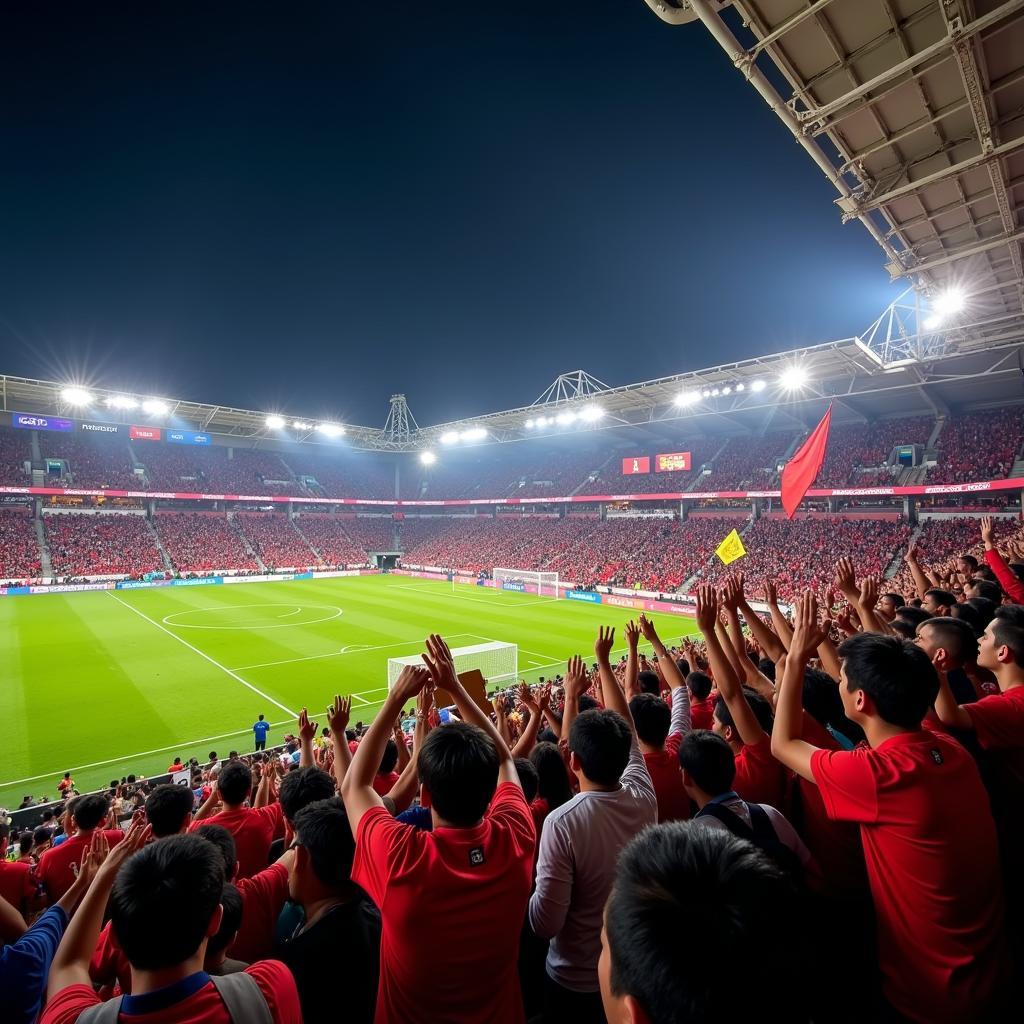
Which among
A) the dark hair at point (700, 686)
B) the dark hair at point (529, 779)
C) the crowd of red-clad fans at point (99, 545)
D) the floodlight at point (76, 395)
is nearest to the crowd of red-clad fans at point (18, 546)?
the crowd of red-clad fans at point (99, 545)

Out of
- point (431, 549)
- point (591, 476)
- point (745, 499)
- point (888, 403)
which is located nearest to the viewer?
point (888, 403)

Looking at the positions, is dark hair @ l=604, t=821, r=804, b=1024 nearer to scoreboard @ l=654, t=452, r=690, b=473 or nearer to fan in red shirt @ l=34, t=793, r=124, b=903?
fan in red shirt @ l=34, t=793, r=124, b=903

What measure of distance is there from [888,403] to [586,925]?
42.7 m

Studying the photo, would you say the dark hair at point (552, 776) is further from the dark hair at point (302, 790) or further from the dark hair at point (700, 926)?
the dark hair at point (700, 926)

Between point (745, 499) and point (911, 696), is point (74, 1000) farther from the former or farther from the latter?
point (745, 499)

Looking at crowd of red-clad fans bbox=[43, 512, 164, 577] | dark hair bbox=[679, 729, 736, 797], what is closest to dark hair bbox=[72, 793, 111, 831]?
dark hair bbox=[679, 729, 736, 797]

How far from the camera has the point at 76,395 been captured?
40.1 metres

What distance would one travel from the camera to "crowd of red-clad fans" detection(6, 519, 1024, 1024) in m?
1.11

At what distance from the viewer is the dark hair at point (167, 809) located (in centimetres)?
374

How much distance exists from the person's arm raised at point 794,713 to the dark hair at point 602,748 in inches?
28.0

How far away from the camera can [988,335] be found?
19594 mm

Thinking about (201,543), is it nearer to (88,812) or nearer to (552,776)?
(88,812)

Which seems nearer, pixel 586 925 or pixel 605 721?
pixel 586 925

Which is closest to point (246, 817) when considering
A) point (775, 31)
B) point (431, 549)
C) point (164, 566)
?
point (775, 31)
